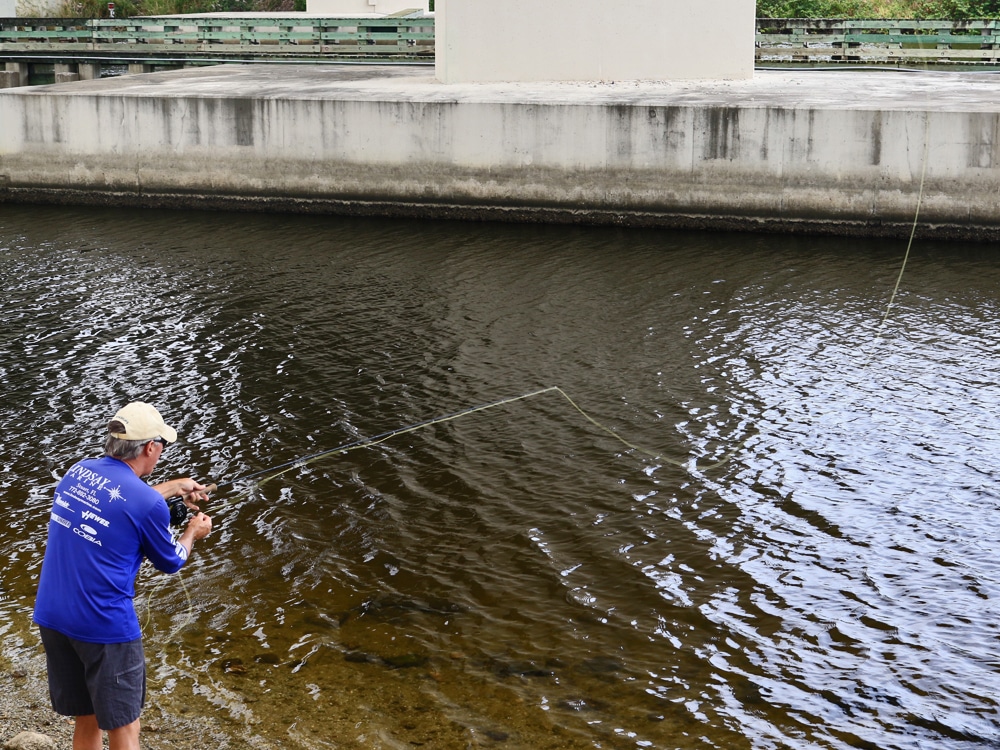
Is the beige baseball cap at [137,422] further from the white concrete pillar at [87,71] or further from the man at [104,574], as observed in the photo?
the white concrete pillar at [87,71]

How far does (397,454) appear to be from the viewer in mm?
10195

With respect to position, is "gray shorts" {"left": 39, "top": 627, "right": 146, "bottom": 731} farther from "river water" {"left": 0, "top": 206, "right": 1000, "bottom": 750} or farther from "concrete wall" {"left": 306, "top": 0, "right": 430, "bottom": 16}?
"concrete wall" {"left": 306, "top": 0, "right": 430, "bottom": 16}

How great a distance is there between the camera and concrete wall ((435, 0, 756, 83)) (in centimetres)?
2383

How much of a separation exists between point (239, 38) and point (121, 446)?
30039mm

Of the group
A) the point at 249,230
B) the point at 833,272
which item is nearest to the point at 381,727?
the point at 833,272

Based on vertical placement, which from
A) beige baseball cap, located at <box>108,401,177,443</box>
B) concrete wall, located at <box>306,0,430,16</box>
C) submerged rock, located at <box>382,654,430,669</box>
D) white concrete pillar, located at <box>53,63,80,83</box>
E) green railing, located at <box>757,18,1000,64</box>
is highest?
concrete wall, located at <box>306,0,430,16</box>

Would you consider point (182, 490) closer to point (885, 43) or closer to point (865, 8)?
point (885, 43)

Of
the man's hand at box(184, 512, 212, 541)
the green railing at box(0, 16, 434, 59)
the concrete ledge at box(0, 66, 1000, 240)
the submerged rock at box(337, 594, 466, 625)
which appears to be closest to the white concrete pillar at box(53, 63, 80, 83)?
the green railing at box(0, 16, 434, 59)

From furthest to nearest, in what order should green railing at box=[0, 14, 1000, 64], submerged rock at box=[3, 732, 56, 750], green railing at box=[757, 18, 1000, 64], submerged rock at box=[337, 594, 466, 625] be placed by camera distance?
green railing at box=[0, 14, 1000, 64] < green railing at box=[757, 18, 1000, 64] < submerged rock at box=[337, 594, 466, 625] < submerged rock at box=[3, 732, 56, 750]

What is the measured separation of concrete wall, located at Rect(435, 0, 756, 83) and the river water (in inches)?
315

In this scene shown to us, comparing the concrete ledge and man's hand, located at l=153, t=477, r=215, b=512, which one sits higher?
the concrete ledge

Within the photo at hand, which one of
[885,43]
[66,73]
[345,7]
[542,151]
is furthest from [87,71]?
[885,43]

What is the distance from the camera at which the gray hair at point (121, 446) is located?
180 inches

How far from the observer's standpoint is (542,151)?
20.7 meters
